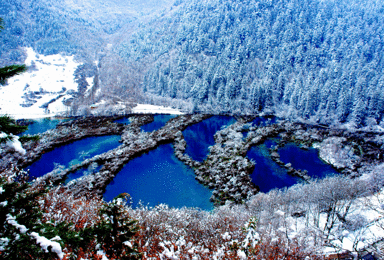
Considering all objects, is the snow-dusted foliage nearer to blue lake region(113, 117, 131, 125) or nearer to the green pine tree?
the green pine tree

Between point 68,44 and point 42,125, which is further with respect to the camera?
point 68,44

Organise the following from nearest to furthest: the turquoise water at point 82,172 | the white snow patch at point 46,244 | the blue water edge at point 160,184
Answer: the white snow patch at point 46,244 → the blue water edge at point 160,184 → the turquoise water at point 82,172

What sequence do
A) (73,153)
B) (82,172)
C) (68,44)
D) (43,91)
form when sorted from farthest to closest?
(68,44), (43,91), (73,153), (82,172)

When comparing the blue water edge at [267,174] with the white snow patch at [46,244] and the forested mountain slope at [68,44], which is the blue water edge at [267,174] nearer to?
the white snow patch at [46,244]

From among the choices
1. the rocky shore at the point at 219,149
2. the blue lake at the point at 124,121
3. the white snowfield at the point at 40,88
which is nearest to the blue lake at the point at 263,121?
the rocky shore at the point at 219,149

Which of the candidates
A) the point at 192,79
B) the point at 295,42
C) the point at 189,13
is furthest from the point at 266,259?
the point at 189,13

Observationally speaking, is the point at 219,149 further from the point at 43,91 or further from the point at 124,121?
the point at 43,91

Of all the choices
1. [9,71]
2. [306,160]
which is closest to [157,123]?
[306,160]
